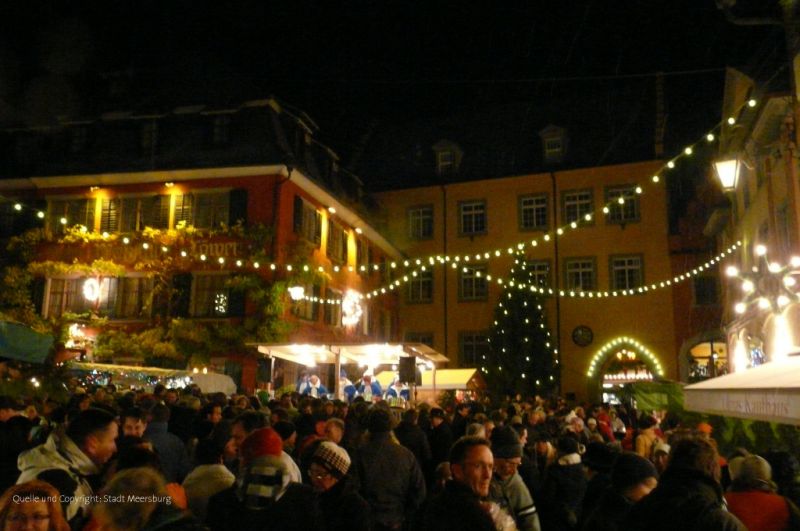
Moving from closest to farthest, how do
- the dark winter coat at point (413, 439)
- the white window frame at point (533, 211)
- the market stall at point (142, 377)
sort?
the dark winter coat at point (413, 439) → the market stall at point (142, 377) → the white window frame at point (533, 211)

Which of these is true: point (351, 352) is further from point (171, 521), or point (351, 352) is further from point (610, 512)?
point (171, 521)

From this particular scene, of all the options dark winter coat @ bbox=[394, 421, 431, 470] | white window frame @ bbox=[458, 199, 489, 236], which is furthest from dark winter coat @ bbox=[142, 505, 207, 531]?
white window frame @ bbox=[458, 199, 489, 236]

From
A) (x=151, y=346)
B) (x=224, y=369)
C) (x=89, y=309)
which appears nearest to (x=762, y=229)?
(x=224, y=369)

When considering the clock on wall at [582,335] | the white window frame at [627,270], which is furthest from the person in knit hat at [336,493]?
the white window frame at [627,270]

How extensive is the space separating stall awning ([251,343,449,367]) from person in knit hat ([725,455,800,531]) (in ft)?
45.9

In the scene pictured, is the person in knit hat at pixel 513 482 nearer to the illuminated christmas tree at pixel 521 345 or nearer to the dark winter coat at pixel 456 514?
the dark winter coat at pixel 456 514

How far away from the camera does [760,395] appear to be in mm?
7383

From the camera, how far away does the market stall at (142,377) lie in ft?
56.1

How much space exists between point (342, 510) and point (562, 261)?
30857 mm

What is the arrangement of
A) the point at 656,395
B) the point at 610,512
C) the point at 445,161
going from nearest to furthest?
1. the point at 610,512
2. the point at 656,395
3. the point at 445,161

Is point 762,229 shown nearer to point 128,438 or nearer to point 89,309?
point 128,438

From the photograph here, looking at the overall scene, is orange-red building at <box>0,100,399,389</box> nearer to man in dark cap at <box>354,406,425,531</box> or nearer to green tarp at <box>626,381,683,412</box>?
green tarp at <box>626,381,683,412</box>

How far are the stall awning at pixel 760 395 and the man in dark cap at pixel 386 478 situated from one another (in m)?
3.36

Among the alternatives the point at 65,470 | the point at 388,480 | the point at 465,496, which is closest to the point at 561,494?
the point at 388,480
